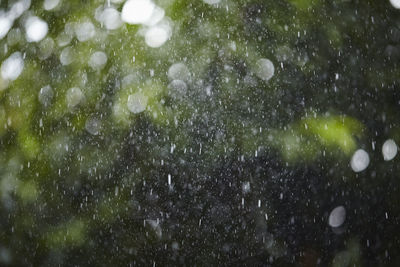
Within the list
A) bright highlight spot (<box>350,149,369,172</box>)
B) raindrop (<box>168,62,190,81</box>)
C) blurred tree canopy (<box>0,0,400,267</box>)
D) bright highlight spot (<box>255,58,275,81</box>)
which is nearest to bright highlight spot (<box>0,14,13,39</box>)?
blurred tree canopy (<box>0,0,400,267</box>)

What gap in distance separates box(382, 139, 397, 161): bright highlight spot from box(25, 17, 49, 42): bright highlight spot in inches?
31.6

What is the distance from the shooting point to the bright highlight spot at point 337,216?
0.97m

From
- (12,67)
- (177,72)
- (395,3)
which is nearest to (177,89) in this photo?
(177,72)

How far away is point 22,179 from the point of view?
40.0 inches

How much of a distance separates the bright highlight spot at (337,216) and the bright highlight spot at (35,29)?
Answer: 30.0 inches

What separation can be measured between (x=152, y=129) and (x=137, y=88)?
93 millimetres

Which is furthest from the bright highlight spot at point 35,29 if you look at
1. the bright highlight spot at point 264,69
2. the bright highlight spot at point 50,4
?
the bright highlight spot at point 264,69

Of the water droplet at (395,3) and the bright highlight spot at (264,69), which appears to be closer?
the bright highlight spot at (264,69)

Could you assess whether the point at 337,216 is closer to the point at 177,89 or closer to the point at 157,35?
the point at 177,89

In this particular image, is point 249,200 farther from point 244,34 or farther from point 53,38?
point 53,38

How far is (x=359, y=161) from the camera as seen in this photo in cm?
97

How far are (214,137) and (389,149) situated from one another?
39 cm

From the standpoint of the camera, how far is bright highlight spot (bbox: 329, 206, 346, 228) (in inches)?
38.3

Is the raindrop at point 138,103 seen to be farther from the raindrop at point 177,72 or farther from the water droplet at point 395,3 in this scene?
the water droplet at point 395,3
